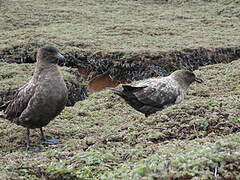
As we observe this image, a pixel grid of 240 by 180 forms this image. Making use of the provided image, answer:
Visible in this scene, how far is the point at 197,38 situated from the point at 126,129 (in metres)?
7.16

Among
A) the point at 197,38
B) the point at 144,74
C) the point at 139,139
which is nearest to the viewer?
the point at 139,139

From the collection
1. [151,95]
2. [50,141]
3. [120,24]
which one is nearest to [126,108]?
[151,95]

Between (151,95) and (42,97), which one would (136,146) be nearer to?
(42,97)

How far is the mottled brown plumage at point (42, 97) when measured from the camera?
17.3ft

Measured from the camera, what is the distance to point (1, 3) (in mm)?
16594

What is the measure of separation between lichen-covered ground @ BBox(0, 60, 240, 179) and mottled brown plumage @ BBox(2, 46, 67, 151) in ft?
1.36

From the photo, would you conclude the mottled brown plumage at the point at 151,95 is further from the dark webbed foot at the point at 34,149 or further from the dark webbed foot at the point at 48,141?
the dark webbed foot at the point at 34,149

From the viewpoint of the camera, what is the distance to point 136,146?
173 inches

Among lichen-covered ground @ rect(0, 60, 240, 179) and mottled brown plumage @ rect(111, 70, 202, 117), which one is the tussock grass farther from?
lichen-covered ground @ rect(0, 60, 240, 179)

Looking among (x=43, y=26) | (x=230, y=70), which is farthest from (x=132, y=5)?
(x=230, y=70)

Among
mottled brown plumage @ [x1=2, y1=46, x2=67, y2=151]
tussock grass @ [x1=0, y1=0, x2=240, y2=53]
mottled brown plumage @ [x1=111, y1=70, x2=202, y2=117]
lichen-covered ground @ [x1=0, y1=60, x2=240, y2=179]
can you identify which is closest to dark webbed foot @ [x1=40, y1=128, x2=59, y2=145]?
mottled brown plumage @ [x1=2, y1=46, x2=67, y2=151]

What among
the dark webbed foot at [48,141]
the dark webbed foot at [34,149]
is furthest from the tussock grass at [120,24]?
the dark webbed foot at [34,149]

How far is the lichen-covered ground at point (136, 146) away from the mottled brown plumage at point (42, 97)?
0.41m

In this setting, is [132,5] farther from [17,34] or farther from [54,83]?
[54,83]
